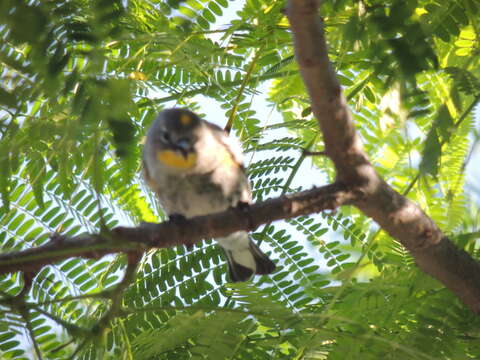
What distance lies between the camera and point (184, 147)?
2.85 meters

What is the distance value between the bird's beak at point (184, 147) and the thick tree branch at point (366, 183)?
107cm

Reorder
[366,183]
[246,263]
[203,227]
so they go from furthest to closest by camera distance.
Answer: [246,263]
[203,227]
[366,183]

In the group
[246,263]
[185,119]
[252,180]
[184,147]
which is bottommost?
[246,263]

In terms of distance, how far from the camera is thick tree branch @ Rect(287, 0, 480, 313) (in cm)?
169

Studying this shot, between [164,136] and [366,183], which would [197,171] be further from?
[366,183]

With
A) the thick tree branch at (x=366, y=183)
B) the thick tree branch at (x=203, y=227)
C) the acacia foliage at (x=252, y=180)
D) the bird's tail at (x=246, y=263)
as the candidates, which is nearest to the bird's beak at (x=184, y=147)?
the acacia foliage at (x=252, y=180)

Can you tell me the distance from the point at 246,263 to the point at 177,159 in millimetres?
651

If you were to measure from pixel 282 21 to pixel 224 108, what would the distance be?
0.69m

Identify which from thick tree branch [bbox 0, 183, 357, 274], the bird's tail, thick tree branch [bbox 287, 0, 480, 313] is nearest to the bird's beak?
the bird's tail

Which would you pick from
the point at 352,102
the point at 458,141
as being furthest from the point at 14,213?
the point at 458,141

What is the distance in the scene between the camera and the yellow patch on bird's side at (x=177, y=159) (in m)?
2.85

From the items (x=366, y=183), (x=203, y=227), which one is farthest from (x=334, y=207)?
(x=203, y=227)

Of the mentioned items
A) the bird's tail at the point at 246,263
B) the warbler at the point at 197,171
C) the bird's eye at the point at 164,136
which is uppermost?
the bird's eye at the point at 164,136

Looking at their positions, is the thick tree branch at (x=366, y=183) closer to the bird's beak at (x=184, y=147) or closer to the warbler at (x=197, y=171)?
the warbler at (x=197, y=171)
